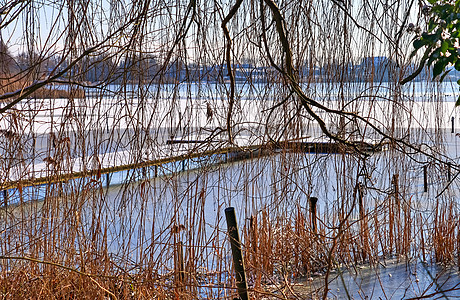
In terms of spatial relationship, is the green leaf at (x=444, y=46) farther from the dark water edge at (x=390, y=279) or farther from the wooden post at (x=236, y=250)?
the dark water edge at (x=390, y=279)

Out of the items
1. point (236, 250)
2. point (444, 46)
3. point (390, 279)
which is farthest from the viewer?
point (390, 279)

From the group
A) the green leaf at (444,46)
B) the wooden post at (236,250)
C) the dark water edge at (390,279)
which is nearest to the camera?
the green leaf at (444,46)

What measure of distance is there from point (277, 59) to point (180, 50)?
67 centimetres

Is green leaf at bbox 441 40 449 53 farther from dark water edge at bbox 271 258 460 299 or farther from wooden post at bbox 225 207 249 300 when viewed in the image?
dark water edge at bbox 271 258 460 299

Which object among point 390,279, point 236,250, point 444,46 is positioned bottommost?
point 390,279

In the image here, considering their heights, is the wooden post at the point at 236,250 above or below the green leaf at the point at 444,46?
below

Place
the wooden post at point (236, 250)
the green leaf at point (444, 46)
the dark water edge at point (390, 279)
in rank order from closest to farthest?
the green leaf at point (444, 46) < the wooden post at point (236, 250) < the dark water edge at point (390, 279)

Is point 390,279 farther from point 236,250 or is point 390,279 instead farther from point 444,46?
point 444,46

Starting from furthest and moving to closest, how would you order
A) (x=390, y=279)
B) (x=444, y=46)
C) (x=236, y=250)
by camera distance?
(x=390, y=279), (x=236, y=250), (x=444, y=46)

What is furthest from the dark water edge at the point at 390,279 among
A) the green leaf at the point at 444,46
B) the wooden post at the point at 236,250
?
the green leaf at the point at 444,46

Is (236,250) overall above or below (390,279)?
above

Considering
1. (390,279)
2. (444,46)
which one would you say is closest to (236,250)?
(444,46)

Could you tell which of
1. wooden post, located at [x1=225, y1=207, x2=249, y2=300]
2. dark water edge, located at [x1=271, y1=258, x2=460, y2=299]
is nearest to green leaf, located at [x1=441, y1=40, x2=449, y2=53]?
wooden post, located at [x1=225, y1=207, x2=249, y2=300]

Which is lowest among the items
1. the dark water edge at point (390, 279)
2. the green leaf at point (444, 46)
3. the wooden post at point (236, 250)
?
the dark water edge at point (390, 279)
